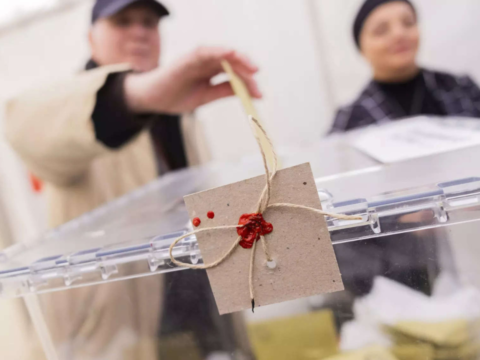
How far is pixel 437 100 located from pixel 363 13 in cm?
26

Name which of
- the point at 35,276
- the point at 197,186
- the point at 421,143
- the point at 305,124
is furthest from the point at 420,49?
the point at 35,276

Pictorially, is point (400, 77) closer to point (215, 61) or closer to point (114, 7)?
point (215, 61)

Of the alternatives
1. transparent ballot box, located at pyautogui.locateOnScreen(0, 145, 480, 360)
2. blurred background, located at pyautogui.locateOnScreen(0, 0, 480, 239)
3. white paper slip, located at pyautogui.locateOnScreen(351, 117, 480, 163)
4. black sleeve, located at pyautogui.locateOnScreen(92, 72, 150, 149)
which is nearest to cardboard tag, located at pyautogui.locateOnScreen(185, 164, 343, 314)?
transparent ballot box, located at pyautogui.locateOnScreen(0, 145, 480, 360)

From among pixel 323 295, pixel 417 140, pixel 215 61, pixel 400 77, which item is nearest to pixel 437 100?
pixel 400 77

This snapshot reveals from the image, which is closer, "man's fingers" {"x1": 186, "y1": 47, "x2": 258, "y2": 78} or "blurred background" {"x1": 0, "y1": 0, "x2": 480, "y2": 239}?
"man's fingers" {"x1": 186, "y1": 47, "x2": 258, "y2": 78}

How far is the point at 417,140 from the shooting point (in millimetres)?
515

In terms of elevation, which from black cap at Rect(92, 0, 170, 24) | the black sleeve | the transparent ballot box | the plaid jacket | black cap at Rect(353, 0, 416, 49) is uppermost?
black cap at Rect(92, 0, 170, 24)

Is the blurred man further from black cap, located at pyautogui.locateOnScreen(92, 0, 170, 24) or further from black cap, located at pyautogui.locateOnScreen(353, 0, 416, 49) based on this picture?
black cap, located at pyautogui.locateOnScreen(353, 0, 416, 49)

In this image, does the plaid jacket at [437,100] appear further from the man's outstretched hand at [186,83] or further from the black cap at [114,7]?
the black cap at [114,7]

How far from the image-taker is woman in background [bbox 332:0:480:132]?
806 millimetres

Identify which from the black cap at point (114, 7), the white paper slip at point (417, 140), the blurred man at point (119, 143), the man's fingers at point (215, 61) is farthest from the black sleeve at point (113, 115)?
the white paper slip at point (417, 140)

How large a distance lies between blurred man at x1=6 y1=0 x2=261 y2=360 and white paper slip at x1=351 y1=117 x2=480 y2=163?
0.67ft

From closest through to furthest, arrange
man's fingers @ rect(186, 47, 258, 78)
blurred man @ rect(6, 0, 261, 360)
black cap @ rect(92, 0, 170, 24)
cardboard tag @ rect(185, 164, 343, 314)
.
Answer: cardboard tag @ rect(185, 164, 343, 314) → blurred man @ rect(6, 0, 261, 360) → man's fingers @ rect(186, 47, 258, 78) → black cap @ rect(92, 0, 170, 24)

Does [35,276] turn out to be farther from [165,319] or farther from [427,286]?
[427,286]
